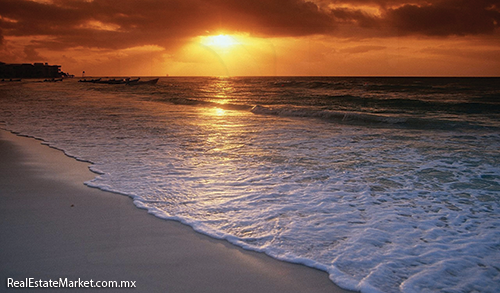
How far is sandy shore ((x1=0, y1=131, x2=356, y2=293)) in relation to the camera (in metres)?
3.17

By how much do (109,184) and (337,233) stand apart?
167 inches

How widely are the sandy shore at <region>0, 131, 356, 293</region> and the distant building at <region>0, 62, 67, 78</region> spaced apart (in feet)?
545

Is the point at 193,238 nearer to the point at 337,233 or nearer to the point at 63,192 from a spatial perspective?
the point at 337,233

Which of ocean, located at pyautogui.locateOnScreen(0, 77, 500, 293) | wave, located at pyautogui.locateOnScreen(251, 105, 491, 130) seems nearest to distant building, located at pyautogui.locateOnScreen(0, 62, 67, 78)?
wave, located at pyautogui.locateOnScreen(251, 105, 491, 130)

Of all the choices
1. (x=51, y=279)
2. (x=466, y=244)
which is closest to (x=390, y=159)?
(x=466, y=244)

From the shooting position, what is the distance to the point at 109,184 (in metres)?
6.17

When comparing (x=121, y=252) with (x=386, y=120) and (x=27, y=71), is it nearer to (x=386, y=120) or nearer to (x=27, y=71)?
(x=386, y=120)

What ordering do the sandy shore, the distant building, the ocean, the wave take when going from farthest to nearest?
the distant building
the wave
the ocean
the sandy shore

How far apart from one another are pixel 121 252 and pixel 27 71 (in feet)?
577

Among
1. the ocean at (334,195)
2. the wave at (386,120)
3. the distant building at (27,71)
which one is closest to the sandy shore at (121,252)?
the ocean at (334,195)

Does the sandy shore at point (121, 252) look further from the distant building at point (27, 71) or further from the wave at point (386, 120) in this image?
the distant building at point (27, 71)

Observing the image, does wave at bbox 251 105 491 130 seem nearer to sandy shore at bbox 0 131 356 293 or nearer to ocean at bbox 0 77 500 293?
ocean at bbox 0 77 500 293

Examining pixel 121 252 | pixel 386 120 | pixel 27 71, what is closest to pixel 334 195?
pixel 121 252

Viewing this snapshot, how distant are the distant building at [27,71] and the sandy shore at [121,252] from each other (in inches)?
6535
